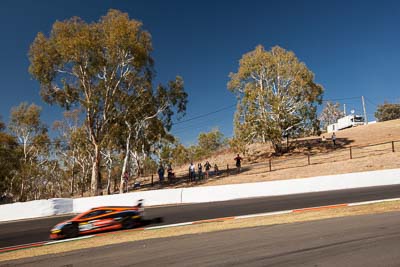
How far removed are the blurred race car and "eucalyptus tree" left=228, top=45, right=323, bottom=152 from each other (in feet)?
81.8

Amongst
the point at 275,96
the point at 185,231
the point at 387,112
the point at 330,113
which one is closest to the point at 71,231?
the point at 185,231

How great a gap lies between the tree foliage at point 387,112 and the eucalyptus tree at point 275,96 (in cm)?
7515

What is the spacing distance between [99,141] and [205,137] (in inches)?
2656

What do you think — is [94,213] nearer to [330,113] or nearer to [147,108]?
[147,108]

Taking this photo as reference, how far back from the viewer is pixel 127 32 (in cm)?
2512

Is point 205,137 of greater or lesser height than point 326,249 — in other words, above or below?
above

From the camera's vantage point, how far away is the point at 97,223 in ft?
38.7

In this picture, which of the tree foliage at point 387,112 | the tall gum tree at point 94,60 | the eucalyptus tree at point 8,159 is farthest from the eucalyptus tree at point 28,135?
the tree foliage at point 387,112

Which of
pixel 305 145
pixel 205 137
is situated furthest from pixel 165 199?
pixel 205 137

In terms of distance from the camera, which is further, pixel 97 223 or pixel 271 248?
pixel 97 223

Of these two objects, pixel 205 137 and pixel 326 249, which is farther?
pixel 205 137

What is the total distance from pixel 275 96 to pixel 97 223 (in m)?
28.0

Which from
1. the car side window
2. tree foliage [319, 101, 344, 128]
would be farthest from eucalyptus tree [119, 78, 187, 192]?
tree foliage [319, 101, 344, 128]

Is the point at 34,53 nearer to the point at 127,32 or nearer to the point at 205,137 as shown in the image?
the point at 127,32
